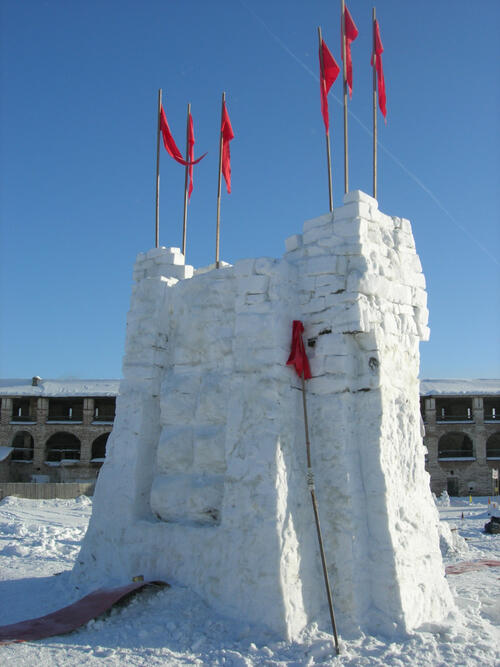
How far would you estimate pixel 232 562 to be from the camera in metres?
5.72

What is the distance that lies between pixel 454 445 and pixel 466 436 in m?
0.89

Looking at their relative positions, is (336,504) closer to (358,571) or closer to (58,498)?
(358,571)

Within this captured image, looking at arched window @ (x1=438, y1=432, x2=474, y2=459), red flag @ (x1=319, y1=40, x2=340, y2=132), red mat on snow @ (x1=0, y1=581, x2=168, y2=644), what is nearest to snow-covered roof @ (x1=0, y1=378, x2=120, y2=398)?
arched window @ (x1=438, y1=432, x2=474, y2=459)

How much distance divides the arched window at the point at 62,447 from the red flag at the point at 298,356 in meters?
29.6

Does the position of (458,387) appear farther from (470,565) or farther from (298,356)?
(298,356)

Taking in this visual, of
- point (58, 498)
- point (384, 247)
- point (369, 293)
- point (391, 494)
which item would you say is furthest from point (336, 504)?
point (58, 498)

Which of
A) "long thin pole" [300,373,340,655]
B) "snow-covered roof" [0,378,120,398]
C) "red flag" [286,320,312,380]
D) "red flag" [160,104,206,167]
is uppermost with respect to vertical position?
"red flag" [160,104,206,167]

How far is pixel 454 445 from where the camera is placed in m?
34.7

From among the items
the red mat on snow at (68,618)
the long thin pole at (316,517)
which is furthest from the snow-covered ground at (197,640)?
the long thin pole at (316,517)

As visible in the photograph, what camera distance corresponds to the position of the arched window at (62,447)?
33956mm

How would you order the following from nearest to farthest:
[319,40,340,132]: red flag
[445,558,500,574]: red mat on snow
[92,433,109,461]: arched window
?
1. [319,40,340,132]: red flag
2. [445,558,500,574]: red mat on snow
3. [92,433,109,461]: arched window

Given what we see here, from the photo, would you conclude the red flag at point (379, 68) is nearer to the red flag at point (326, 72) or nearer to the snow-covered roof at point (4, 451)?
the red flag at point (326, 72)

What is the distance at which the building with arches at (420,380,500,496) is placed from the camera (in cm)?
3077

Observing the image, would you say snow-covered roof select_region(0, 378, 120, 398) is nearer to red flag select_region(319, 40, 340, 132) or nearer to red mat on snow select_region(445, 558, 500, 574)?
red mat on snow select_region(445, 558, 500, 574)
